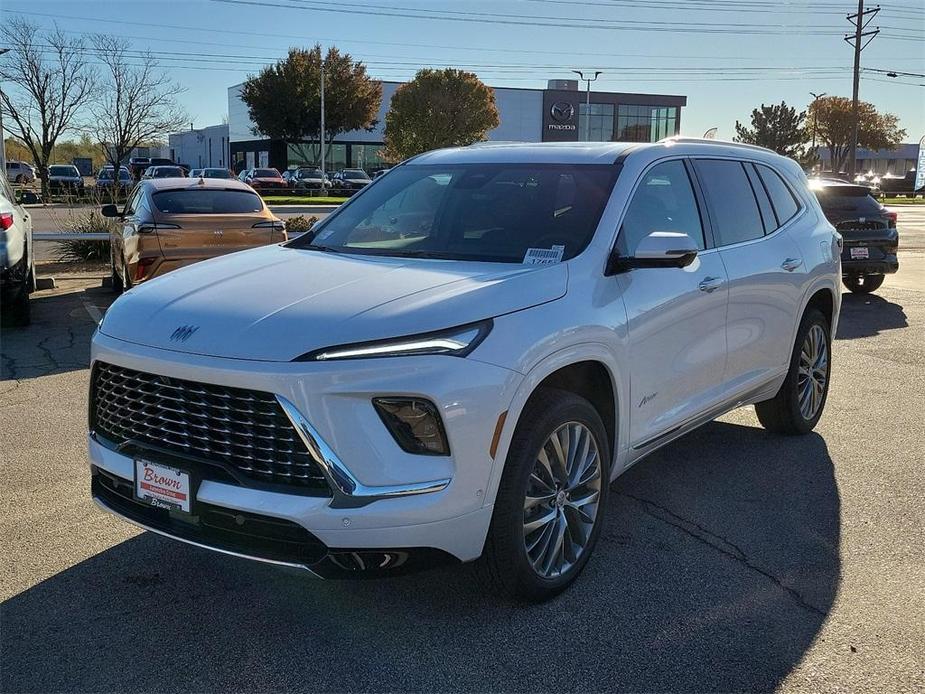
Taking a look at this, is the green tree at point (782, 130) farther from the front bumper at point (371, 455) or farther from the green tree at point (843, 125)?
the front bumper at point (371, 455)

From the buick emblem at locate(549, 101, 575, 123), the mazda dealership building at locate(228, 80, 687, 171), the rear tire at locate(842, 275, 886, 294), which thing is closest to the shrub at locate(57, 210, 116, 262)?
the rear tire at locate(842, 275, 886, 294)

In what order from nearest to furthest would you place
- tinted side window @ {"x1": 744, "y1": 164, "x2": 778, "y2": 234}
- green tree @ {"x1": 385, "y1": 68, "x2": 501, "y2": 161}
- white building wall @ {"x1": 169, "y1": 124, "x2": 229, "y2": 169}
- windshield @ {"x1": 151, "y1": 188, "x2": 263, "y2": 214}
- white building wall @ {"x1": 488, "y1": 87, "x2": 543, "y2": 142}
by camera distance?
tinted side window @ {"x1": 744, "y1": 164, "x2": 778, "y2": 234}, windshield @ {"x1": 151, "y1": 188, "x2": 263, "y2": 214}, green tree @ {"x1": 385, "y1": 68, "x2": 501, "y2": 161}, white building wall @ {"x1": 488, "y1": 87, "x2": 543, "y2": 142}, white building wall @ {"x1": 169, "y1": 124, "x2": 229, "y2": 169}

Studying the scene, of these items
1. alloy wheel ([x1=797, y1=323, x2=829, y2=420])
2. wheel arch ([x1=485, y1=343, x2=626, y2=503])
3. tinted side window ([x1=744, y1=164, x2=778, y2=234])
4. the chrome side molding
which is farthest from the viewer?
alloy wheel ([x1=797, y1=323, x2=829, y2=420])

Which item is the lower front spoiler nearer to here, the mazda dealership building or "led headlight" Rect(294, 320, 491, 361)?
"led headlight" Rect(294, 320, 491, 361)

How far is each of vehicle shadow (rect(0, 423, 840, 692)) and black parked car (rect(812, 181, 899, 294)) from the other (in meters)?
9.15

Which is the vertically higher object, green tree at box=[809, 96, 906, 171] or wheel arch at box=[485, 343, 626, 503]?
green tree at box=[809, 96, 906, 171]

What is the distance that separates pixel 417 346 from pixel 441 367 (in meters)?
0.11

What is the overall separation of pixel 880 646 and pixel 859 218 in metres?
10.5

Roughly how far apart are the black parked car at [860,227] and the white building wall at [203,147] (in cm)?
7557

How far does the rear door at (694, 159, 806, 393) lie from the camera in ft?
15.8

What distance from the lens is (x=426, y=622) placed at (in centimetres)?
341

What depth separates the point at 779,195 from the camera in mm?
5637

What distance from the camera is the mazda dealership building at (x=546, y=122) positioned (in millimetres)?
69188

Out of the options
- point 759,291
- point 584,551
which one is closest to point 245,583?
point 584,551
